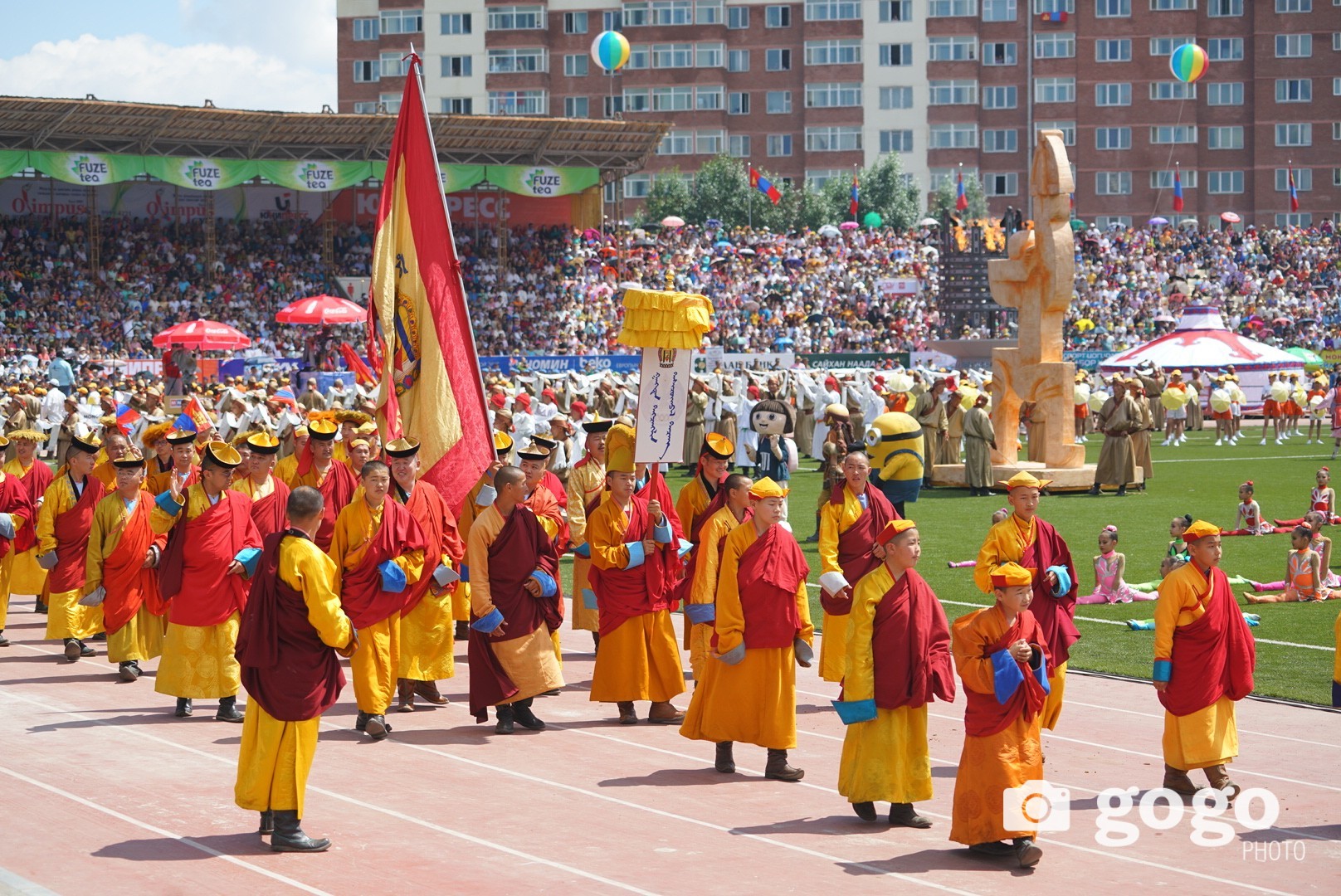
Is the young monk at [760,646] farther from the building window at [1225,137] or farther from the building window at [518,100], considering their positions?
the building window at [1225,137]

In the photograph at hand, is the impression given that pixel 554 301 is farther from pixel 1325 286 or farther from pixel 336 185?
pixel 1325 286

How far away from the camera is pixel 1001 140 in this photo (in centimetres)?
7762

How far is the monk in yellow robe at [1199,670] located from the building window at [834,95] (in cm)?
7119

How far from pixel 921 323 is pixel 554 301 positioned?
1084cm

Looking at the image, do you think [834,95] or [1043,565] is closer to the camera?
[1043,565]

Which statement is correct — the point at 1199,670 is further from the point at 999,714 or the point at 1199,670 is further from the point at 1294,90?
the point at 1294,90

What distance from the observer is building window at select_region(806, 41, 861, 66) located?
7812 centimetres

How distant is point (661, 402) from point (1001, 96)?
69.9 m

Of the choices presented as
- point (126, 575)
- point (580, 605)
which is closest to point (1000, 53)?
point (580, 605)

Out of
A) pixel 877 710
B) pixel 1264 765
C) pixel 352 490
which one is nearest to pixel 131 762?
pixel 352 490

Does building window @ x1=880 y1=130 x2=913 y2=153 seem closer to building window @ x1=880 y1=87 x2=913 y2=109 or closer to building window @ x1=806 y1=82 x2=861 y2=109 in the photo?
building window @ x1=880 y1=87 x2=913 y2=109

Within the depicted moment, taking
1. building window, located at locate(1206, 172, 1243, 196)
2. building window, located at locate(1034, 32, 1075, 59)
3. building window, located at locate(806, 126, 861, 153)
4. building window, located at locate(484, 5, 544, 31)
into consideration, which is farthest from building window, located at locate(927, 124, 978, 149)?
building window, located at locate(484, 5, 544, 31)

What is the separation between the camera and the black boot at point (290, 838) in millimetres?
7957

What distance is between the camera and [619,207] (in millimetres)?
75938
